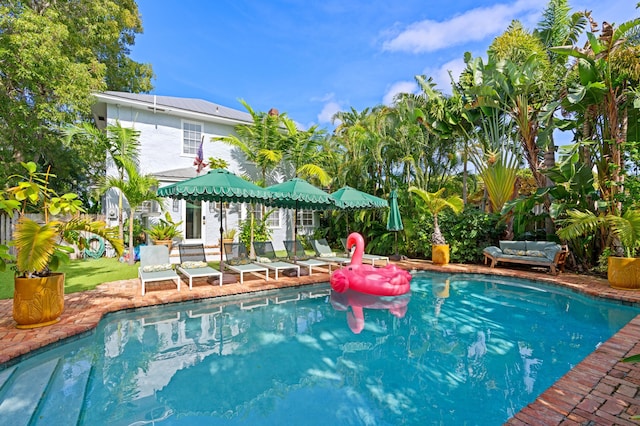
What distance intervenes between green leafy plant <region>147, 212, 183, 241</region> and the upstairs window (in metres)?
3.71

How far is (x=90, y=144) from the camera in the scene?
15.0 metres

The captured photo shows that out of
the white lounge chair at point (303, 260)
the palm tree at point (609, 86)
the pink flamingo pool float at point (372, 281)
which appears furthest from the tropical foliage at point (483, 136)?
the pink flamingo pool float at point (372, 281)

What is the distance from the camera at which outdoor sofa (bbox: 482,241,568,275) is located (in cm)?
1091

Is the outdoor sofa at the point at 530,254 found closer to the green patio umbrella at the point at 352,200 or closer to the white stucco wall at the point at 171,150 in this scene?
the green patio umbrella at the point at 352,200

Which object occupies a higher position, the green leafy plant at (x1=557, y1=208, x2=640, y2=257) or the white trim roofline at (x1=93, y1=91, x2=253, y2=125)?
the white trim roofline at (x1=93, y1=91, x2=253, y2=125)

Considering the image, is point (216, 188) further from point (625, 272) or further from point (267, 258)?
point (625, 272)

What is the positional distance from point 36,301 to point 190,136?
474 inches

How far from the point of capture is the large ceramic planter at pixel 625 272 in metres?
8.52

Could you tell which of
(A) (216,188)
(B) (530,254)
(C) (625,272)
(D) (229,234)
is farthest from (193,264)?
(C) (625,272)

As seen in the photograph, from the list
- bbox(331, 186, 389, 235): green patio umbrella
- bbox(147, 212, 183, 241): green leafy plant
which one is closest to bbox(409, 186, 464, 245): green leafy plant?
bbox(331, 186, 389, 235): green patio umbrella

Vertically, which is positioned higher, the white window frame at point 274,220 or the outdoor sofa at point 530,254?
the white window frame at point 274,220

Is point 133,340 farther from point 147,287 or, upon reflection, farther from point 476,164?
point 476,164

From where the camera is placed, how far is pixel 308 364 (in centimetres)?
492

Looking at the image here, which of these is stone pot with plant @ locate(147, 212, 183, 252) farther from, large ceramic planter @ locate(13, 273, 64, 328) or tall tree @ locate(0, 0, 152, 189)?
large ceramic planter @ locate(13, 273, 64, 328)
